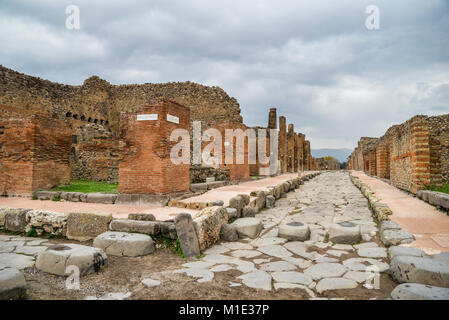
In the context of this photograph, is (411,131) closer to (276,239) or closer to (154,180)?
(276,239)

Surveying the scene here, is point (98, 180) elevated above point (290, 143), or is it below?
below

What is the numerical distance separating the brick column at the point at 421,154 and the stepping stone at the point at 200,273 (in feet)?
20.6

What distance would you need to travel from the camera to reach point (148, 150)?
6.48 m

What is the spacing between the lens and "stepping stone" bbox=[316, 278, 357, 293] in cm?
258

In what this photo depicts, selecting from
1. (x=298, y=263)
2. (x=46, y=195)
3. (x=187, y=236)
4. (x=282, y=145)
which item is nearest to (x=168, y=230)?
(x=187, y=236)

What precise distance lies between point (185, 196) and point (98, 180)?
648 cm

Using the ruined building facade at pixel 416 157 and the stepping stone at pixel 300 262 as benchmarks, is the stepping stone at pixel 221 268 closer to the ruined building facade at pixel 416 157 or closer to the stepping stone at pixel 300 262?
the stepping stone at pixel 300 262

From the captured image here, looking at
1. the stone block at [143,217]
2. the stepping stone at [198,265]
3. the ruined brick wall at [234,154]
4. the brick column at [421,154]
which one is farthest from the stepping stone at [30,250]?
the ruined brick wall at [234,154]

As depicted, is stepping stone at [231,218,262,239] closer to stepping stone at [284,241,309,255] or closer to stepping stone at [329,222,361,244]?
stepping stone at [284,241,309,255]

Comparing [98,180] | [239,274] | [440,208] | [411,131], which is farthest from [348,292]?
[98,180]

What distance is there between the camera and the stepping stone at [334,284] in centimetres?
258

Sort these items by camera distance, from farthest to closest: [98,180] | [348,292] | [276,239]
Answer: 1. [98,180]
2. [276,239]
3. [348,292]

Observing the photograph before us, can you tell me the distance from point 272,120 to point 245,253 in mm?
21475

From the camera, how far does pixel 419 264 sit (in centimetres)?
252
